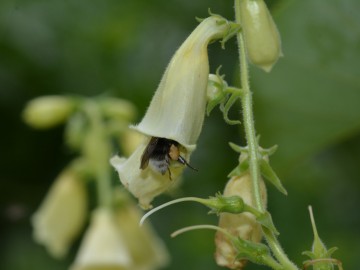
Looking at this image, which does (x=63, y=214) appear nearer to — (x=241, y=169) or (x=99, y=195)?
(x=99, y=195)

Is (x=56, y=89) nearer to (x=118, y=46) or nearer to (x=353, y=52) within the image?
(x=118, y=46)

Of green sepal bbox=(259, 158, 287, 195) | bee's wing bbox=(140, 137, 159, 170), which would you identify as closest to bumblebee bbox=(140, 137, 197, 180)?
bee's wing bbox=(140, 137, 159, 170)

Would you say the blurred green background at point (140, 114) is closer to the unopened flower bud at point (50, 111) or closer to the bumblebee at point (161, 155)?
the unopened flower bud at point (50, 111)

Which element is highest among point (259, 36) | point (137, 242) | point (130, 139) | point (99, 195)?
point (259, 36)

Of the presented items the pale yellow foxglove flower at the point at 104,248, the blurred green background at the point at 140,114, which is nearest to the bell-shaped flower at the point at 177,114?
the pale yellow foxglove flower at the point at 104,248

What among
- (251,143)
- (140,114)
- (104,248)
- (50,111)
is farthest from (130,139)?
(251,143)

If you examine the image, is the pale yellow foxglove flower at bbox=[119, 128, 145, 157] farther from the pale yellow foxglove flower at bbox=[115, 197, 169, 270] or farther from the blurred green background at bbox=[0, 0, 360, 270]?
the blurred green background at bbox=[0, 0, 360, 270]

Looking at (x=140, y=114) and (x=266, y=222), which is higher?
(x=266, y=222)
